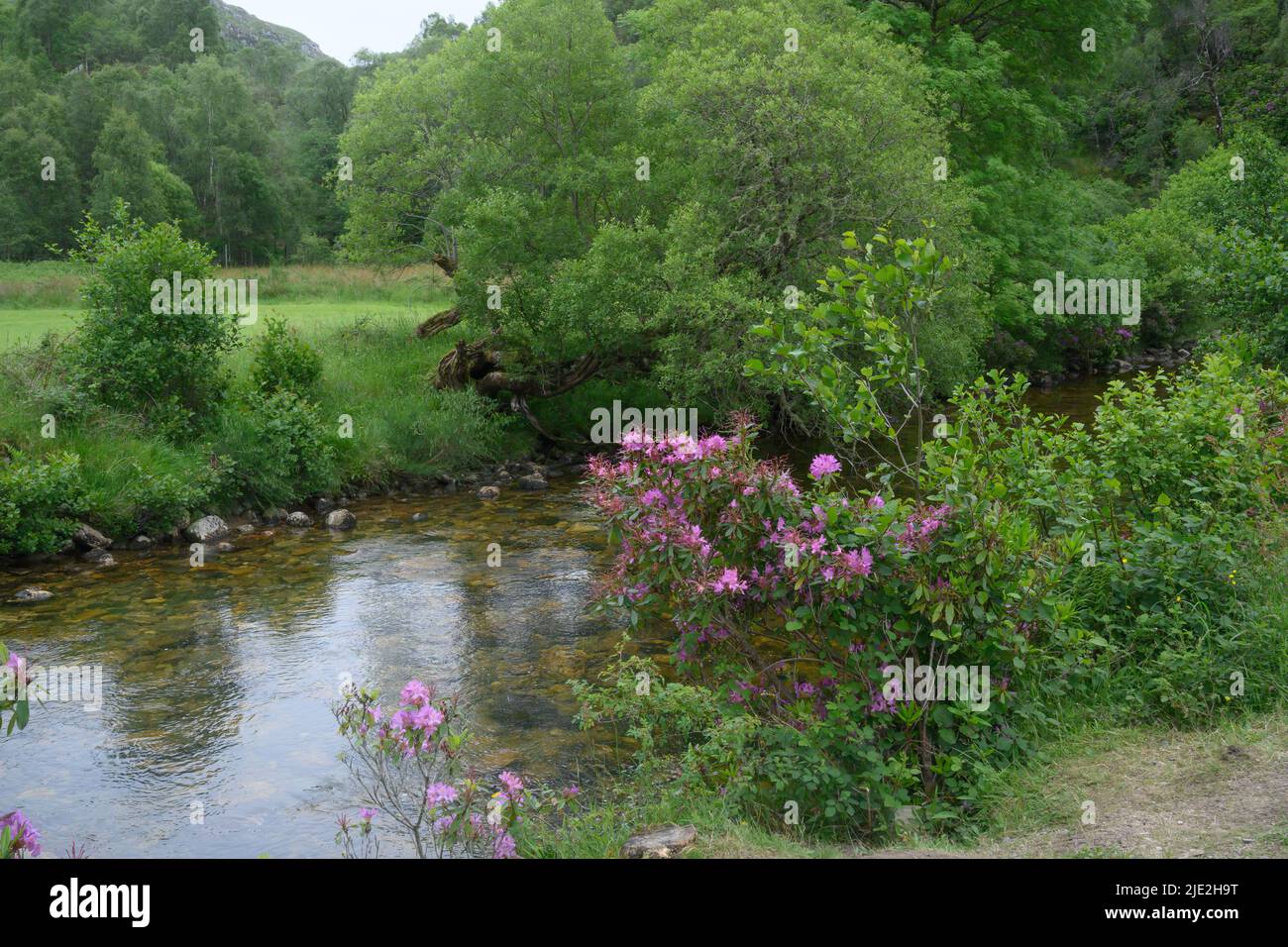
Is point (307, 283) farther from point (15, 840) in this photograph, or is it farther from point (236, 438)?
point (15, 840)

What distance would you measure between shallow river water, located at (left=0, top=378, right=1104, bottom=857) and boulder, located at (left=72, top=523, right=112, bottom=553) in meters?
0.45

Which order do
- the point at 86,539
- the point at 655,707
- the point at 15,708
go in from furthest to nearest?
the point at 86,539 → the point at 655,707 → the point at 15,708

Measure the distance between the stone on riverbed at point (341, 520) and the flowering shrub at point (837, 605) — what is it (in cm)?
1260

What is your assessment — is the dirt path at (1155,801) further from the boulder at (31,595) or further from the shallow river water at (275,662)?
the boulder at (31,595)

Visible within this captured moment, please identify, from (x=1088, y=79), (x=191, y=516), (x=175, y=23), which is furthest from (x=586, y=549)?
(x=175, y=23)

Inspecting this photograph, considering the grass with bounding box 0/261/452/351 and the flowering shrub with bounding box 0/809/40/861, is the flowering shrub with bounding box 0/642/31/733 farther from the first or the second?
the grass with bounding box 0/261/452/351

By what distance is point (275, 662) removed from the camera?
12477 mm

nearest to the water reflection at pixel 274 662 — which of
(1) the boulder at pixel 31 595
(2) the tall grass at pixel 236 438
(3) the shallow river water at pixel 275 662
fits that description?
(3) the shallow river water at pixel 275 662

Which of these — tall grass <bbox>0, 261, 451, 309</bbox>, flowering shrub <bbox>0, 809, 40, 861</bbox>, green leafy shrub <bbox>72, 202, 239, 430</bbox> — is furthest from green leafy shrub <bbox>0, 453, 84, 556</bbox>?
tall grass <bbox>0, 261, 451, 309</bbox>

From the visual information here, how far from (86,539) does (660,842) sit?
46.6 ft

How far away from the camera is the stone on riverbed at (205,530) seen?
1797cm

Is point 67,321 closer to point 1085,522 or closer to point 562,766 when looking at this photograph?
point 562,766

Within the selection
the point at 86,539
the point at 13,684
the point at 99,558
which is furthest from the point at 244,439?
the point at 13,684

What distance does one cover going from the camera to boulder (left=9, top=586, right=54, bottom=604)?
47.6 feet
